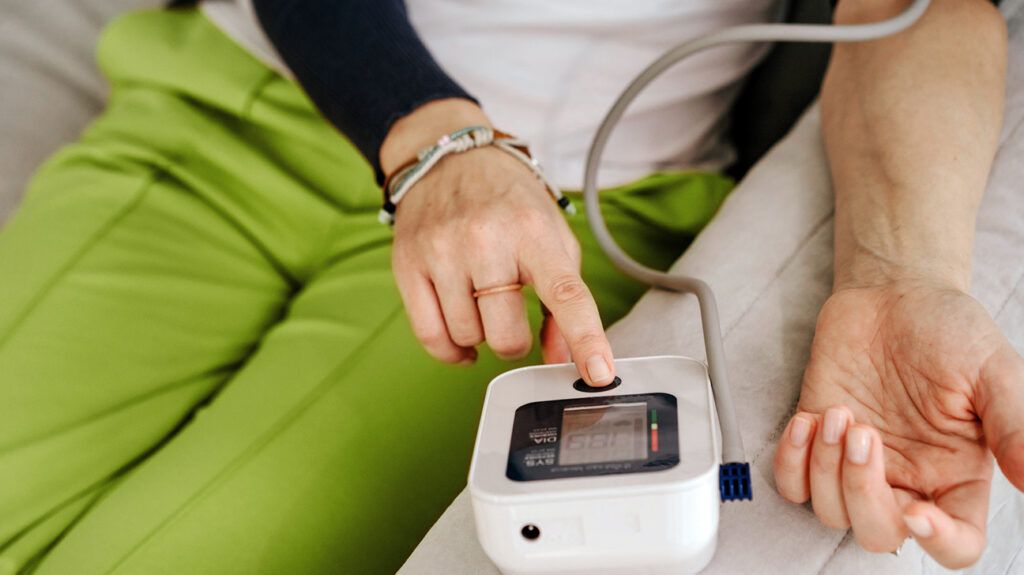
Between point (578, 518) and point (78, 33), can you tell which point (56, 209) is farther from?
point (578, 518)

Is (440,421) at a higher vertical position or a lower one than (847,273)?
lower

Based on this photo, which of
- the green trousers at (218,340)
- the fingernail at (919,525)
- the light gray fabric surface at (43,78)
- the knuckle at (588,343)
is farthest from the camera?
the light gray fabric surface at (43,78)

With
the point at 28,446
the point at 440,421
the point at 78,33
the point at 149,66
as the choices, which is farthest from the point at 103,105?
the point at 440,421

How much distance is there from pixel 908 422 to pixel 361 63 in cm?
52

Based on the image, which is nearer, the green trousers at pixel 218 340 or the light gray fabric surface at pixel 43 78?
the green trousers at pixel 218 340

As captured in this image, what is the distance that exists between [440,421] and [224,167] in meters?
0.37

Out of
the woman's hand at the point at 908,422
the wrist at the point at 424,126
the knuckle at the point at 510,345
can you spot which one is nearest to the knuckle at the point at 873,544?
the woman's hand at the point at 908,422

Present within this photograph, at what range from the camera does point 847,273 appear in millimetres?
630

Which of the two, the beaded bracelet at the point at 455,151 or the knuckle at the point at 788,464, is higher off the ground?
the beaded bracelet at the point at 455,151

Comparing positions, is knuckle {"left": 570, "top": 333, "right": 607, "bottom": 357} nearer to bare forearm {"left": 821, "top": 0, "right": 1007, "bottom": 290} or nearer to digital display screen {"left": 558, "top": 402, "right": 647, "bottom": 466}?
digital display screen {"left": 558, "top": 402, "right": 647, "bottom": 466}

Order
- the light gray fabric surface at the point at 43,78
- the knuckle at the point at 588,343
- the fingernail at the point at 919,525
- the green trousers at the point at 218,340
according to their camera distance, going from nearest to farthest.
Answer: the fingernail at the point at 919,525 < the knuckle at the point at 588,343 < the green trousers at the point at 218,340 < the light gray fabric surface at the point at 43,78

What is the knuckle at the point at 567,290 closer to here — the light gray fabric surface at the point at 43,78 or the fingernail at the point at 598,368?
the fingernail at the point at 598,368

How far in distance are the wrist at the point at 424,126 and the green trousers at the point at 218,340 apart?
136 millimetres

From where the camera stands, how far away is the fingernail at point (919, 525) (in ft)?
1.43
